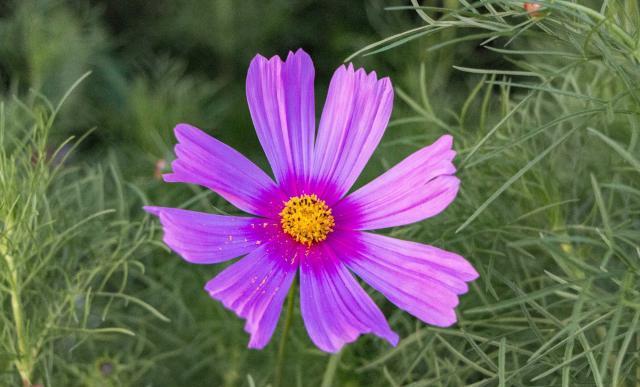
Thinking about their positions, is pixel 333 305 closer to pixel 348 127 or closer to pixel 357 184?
pixel 348 127

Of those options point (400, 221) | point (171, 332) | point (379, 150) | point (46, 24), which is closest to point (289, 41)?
point (46, 24)

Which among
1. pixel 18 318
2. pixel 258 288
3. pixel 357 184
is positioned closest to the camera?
pixel 258 288

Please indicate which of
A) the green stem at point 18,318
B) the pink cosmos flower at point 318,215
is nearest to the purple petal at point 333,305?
the pink cosmos flower at point 318,215

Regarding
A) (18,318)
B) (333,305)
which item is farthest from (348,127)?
(18,318)

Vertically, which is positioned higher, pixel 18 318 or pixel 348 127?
pixel 348 127

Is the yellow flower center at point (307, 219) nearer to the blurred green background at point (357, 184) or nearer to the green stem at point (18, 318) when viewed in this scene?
the blurred green background at point (357, 184)

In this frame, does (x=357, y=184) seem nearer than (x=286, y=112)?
No

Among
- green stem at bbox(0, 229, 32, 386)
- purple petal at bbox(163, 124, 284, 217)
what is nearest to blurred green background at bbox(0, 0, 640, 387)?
green stem at bbox(0, 229, 32, 386)

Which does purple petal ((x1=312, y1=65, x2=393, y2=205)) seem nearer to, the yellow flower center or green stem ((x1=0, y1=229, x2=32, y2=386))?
the yellow flower center
